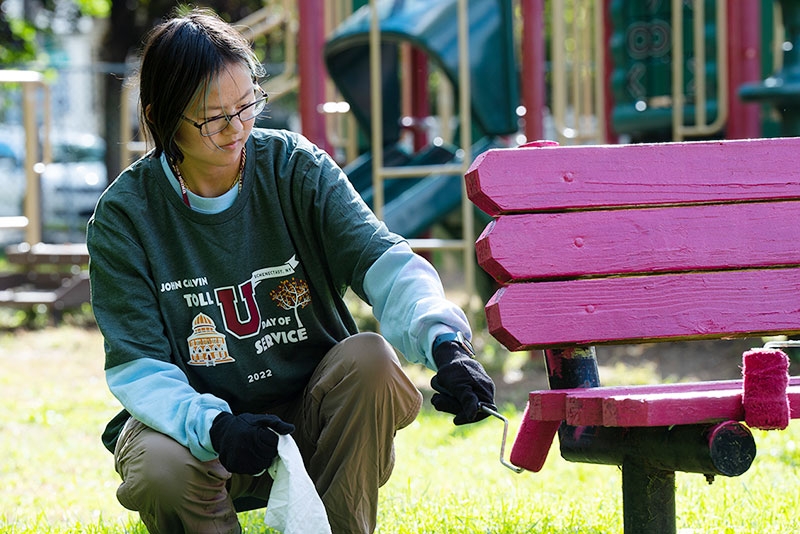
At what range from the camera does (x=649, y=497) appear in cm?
244

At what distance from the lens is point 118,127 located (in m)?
16.8

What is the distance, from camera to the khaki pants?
234 cm

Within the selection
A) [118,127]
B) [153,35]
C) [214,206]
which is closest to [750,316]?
[214,206]

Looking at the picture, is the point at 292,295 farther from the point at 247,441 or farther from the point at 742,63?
the point at 742,63

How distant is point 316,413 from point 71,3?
1728 cm

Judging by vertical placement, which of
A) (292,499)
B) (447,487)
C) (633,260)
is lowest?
(447,487)

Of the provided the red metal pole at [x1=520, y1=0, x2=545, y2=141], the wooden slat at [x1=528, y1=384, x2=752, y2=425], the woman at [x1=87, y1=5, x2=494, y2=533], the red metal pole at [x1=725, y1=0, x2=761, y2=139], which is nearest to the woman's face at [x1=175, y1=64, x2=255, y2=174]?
the woman at [x1=87, y1=5, x2=494, y2=533]

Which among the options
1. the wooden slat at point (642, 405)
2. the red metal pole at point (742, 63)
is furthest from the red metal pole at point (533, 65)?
the wooden slat at point (642, 405)

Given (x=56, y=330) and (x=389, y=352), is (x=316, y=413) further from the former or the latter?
(x=56, y=330)

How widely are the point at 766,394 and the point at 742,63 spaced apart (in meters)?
4.62

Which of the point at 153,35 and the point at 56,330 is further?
the point at 56,330

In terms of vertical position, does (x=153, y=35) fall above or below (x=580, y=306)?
above

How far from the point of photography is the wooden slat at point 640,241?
8.00ft

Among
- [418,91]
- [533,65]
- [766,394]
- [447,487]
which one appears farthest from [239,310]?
[418,91]
